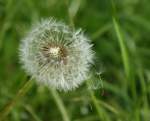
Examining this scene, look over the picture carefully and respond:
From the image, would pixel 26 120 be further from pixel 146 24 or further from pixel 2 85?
pixel 146 24

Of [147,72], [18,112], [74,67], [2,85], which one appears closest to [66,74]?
[74,67]

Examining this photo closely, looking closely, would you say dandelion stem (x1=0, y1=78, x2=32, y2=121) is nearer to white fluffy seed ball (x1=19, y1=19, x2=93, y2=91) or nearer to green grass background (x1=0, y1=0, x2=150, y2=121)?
white fluffy seed ball (x1=19, y1=19, x2=93, y2=91)

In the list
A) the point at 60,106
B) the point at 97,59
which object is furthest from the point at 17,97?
the point at 97,59

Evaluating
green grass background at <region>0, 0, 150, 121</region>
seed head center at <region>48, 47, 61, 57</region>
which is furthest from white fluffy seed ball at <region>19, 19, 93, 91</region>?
green grass background at <region>0, 0, 150, 121</region>

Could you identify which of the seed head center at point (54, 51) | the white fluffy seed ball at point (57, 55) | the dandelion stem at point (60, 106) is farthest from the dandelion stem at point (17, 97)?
the dandelion stem at point (60, 106)

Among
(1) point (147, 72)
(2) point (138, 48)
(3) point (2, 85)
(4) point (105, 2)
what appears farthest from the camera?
(4) point (105, 2)

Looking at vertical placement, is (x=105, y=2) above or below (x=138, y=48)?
above

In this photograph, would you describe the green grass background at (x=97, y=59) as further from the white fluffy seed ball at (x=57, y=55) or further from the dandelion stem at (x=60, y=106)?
the white fluffy seed ball at (x=57, y=55)
